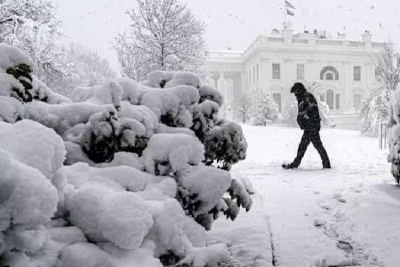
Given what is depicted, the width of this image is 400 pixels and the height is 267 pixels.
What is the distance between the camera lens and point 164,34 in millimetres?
18531

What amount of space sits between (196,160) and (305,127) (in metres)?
5.59

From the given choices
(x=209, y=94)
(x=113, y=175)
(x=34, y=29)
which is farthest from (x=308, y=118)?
(x=34, y=29)

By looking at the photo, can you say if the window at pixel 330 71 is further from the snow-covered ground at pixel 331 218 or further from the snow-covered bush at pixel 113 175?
the snow-covered bush at pixel 113 175

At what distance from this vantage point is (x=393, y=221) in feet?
12.5

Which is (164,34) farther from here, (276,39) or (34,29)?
(276,39)

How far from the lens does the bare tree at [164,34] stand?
18609mm

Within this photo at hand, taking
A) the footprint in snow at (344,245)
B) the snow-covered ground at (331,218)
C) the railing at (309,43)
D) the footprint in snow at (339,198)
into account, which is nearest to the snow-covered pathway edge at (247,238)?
the snow-covered ground at (331,218)

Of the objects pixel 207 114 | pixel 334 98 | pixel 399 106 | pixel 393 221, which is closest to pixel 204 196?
pixel 207 114

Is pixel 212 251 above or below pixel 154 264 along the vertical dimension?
below

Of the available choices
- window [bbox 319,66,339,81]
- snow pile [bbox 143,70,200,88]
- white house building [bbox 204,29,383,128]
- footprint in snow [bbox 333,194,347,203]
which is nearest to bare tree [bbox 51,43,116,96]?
white house building [bbox 204,29,383,128]

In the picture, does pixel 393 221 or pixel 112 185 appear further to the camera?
pixel 393 221

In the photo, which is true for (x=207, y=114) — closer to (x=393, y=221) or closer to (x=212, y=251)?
(x=212, y=251)

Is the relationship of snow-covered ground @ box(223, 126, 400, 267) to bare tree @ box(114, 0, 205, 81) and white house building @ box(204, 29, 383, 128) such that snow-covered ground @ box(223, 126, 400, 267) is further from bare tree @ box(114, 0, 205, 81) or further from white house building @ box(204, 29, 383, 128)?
white house building @ box(204, 29, 383, 128)

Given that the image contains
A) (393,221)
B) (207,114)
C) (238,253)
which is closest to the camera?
(207,114)
